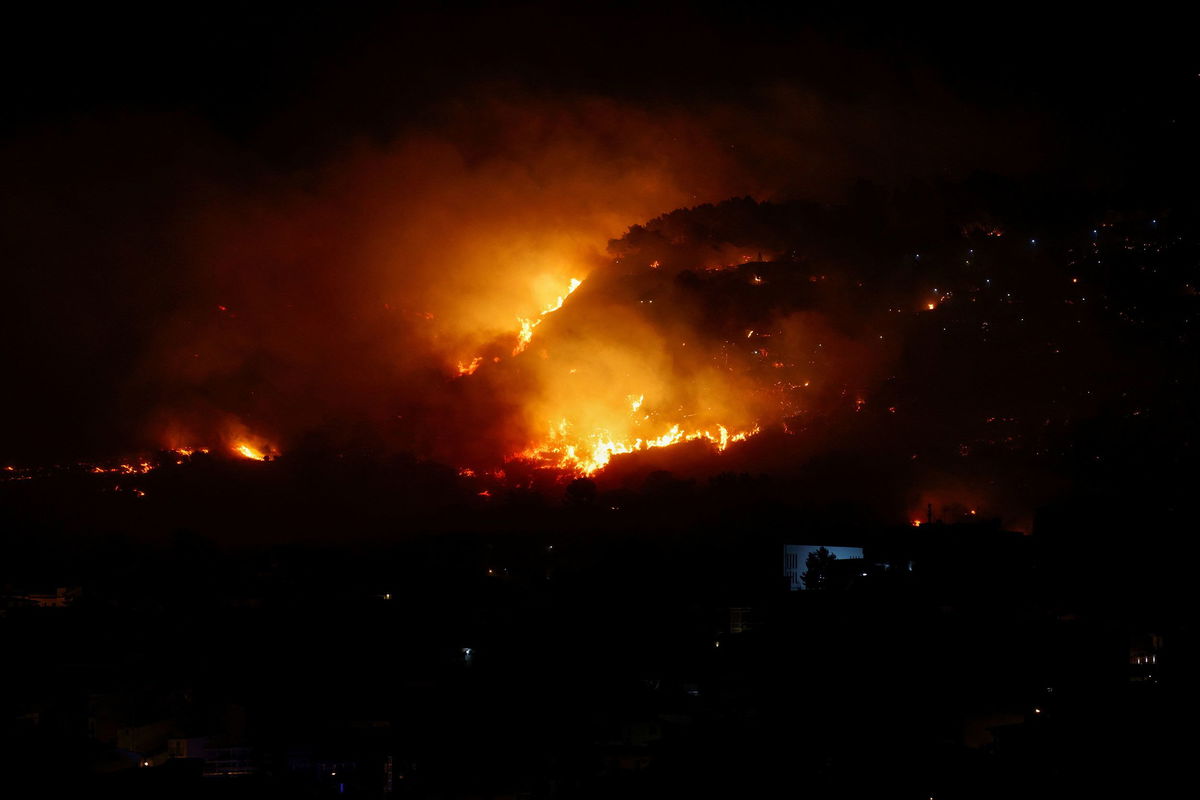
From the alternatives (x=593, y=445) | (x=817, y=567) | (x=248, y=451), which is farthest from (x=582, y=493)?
(x=248, y=451)

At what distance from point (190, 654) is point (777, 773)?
15.6m

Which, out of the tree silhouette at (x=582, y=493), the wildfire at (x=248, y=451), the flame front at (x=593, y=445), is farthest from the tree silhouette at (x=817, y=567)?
the wildfire at (x=248, y=451)

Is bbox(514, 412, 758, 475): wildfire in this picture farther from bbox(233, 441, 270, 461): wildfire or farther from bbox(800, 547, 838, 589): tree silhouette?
bbox(233, 441, 270, 461): wildfire

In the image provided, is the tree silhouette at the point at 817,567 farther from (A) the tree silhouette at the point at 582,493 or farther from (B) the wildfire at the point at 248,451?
(B) the wildfire at the point at 248,451

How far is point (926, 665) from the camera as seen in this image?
58.9ft

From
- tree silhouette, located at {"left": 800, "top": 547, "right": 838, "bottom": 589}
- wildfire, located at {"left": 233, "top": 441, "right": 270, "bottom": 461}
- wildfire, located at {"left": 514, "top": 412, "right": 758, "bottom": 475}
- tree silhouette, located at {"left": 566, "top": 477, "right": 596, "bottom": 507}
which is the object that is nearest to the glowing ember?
wildfire, located at {"left": 233, "top": 441, "right": 270, "bottom": 461}

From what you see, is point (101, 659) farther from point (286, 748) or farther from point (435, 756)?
point (435, 756)

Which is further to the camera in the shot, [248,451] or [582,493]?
[248,451]

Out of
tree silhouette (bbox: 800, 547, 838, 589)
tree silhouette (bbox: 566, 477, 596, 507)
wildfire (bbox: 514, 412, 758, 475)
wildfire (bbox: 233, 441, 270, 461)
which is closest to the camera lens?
tree silhouette (bbox: 800, 547, 838, 589)

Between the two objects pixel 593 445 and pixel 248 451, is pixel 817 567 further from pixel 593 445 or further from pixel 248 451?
pixel 248 451

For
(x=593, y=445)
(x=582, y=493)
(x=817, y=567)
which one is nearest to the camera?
(x=817, y=567)

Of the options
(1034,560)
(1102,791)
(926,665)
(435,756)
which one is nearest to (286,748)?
(435,756)

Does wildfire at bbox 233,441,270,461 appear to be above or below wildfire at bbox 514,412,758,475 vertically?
above

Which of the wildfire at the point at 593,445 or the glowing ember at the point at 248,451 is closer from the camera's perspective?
the wildfire at the point at 593,445
